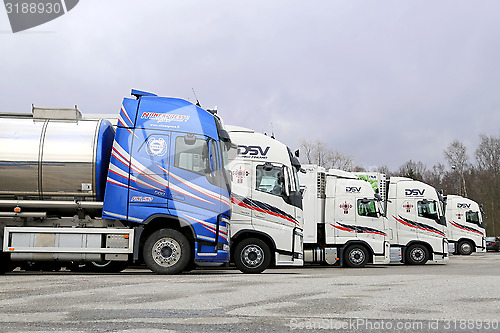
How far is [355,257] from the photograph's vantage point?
19172mm

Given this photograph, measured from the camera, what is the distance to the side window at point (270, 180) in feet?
47.4

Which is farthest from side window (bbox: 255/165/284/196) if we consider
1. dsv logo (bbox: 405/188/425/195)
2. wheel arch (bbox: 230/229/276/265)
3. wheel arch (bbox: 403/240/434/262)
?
dsv logo (bbox: 405/188/425/195)

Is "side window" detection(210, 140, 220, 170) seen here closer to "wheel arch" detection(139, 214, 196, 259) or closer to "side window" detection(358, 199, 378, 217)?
"wheel arch" detection(139, 214, 196, 259)

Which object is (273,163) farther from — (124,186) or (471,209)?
(471,209)

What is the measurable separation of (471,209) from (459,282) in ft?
68.2

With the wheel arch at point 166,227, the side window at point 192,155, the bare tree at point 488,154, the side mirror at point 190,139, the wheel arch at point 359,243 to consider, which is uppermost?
the bare tree at point 488,154

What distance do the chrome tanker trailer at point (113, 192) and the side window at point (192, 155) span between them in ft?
0.07

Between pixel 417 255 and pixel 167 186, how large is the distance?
529 inches

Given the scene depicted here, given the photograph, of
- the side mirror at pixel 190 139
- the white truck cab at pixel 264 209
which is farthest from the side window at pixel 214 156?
the white truck cab at pixel 264 209

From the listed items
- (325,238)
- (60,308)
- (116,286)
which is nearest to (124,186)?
(116,286)

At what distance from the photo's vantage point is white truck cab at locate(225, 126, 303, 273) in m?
14.0

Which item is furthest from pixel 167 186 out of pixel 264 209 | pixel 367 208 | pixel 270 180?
pixel 367 208

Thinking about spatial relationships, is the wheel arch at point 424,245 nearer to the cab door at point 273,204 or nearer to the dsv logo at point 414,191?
the dsv logo at point 414,191

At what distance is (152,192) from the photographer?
1172 centimetres
